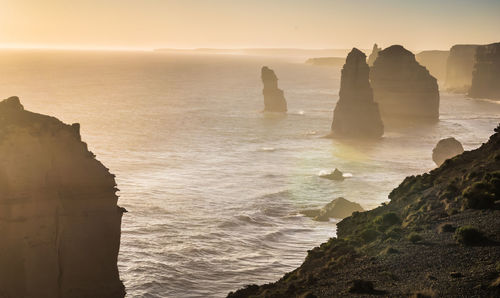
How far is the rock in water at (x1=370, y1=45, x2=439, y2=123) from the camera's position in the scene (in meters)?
160

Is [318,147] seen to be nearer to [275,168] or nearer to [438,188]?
[275,168]

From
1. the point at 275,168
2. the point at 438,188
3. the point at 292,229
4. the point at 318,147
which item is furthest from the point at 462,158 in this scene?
the point at 318,147

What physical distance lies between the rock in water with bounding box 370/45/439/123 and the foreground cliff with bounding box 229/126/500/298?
12069cm

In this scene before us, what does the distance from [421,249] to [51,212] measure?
1921cm

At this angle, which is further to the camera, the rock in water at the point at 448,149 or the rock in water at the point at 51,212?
the rock in water at the point at 448,149

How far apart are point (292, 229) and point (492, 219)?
34.8 metres

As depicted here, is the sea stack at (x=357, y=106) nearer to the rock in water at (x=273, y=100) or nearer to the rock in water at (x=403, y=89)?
the rock in water at (x=403, y=89)

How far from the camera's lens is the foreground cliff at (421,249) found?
2500 centimetres

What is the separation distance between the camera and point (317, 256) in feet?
115

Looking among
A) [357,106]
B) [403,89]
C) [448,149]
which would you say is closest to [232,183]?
[448,149]

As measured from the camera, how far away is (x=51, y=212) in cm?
2981

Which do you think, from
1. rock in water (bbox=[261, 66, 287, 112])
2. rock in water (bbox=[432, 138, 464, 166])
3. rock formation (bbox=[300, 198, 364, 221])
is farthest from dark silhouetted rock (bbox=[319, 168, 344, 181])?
rock in water (bbox=[261, 66, 287, 112])

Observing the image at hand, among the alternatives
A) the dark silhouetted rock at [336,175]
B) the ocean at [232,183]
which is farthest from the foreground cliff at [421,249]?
the dark silhouetted rock at [336,175]

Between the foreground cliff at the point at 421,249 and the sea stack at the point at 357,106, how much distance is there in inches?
3430
